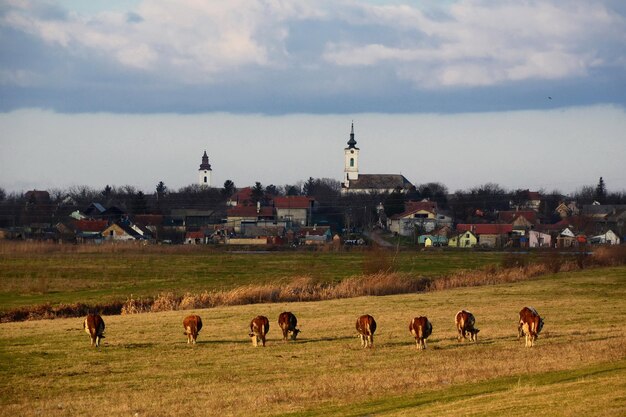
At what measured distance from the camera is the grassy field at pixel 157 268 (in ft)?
242

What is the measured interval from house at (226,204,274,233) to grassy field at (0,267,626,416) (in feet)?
447

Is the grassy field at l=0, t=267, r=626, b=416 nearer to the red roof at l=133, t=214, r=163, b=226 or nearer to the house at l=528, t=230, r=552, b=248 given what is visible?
the house at l=528, t=230, r=552, b=248

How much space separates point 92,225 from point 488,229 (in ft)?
215

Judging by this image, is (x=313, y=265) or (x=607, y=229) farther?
(x=607, y=229)

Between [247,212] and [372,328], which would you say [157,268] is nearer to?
[372,328]

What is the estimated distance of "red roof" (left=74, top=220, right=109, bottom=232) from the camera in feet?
548

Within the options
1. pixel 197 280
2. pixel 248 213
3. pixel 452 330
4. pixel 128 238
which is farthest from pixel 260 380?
pixel 248 213

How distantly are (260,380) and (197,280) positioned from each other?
55.7 metres

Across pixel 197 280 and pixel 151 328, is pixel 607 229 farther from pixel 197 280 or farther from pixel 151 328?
pixel 151 328

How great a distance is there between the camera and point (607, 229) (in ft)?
547

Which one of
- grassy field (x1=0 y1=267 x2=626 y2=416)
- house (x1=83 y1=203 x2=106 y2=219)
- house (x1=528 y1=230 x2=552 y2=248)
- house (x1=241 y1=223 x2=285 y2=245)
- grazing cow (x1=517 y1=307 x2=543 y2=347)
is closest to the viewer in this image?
grassy field (x1=0 y1=267 x2=626 y2=416)

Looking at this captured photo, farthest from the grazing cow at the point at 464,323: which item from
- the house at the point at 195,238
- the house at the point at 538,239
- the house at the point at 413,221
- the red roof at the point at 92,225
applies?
the red roof at the point at 92,225

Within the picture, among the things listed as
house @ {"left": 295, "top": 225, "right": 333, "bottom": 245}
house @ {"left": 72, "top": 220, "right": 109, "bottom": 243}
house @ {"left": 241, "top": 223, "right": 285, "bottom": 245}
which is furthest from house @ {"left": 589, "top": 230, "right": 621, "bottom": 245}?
house @ {"left": 72, "top": 220, "right": 109, "bottom": 243}

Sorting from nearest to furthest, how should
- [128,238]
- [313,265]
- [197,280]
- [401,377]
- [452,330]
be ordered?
[401,377], [452,330], [197,280], [313,265], [128,238]
